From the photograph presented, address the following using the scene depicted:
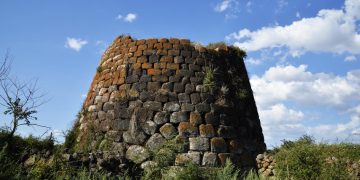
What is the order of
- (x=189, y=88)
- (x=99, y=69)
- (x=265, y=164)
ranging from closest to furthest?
(x=265, y=164)
(x=189, y=88)
(x=99, y=69)

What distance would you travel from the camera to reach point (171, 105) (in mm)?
9336

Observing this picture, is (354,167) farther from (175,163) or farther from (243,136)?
(175,163)

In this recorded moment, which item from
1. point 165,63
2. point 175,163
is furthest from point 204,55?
point 175,163

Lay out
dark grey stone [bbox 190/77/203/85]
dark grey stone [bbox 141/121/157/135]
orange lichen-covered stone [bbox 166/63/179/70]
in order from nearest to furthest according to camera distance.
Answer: dark grey stone [bbox 141/121/157/135] → dark grey stone [bbox 190/77/203/85] → orange lichen-covered stone [bbox 166/63/179/70]

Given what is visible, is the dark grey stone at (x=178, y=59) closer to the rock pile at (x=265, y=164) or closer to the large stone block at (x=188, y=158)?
the large stone block at (x=188, y=158)

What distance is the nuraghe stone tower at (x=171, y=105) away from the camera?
8969mm

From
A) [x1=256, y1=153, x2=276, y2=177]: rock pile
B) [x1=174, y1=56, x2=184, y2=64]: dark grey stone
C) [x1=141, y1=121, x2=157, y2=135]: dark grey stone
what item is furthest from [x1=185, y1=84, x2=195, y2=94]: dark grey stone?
[x1=256, y1=153, x2=276, y2=177]: rock pile

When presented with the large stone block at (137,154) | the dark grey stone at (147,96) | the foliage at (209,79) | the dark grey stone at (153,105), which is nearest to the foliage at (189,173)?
the large stone block at (137,154)

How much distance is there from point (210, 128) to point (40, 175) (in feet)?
12.4

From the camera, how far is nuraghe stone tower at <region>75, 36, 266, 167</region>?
8.97 metres

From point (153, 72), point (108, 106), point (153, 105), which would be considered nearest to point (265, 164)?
point (153, 105)

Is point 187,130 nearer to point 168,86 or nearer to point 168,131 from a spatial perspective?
point 168,131

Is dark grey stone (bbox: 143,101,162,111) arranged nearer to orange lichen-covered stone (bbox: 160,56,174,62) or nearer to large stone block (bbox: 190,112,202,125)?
large stone block (bbox: 190,112,202,125)

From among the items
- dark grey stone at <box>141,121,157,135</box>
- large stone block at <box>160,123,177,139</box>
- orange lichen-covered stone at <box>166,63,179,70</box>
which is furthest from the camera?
orange lichen-covered stone at <box>166,63,179,70</box>
